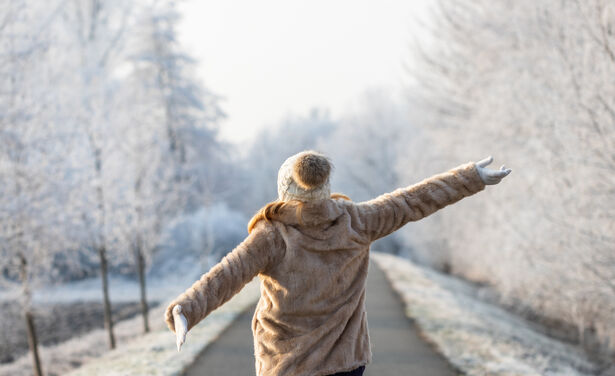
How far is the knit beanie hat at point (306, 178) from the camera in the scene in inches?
103

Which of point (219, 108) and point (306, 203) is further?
point (219, 108)

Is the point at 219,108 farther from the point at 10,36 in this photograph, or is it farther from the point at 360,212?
the point at 360,212

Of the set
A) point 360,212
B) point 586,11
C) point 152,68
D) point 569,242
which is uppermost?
point 152,68

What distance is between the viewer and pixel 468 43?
50.7ft

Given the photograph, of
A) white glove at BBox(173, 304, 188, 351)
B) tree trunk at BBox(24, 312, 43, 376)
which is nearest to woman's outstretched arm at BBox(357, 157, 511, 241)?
white glove at BBox(173, 304, 188, 351)

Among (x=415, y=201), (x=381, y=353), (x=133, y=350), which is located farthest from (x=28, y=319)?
(x=415, y=201)

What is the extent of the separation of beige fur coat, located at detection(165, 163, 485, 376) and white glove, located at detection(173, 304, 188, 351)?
0.14 meters

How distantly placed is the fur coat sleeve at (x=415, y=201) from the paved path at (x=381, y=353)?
3615 millimetres

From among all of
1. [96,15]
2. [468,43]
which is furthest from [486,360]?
[96,15]

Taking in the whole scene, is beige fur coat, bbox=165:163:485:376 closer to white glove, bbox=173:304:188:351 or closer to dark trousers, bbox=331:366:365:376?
dark trousers, bbox=331:366:365:376

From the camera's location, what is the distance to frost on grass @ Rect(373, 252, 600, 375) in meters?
6.22

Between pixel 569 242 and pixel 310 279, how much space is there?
6.95 metres

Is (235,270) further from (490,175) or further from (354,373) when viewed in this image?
(490,175)

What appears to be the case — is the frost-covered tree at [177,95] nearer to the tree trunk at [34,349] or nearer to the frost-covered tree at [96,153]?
the frost-covered tree at [96,153]
